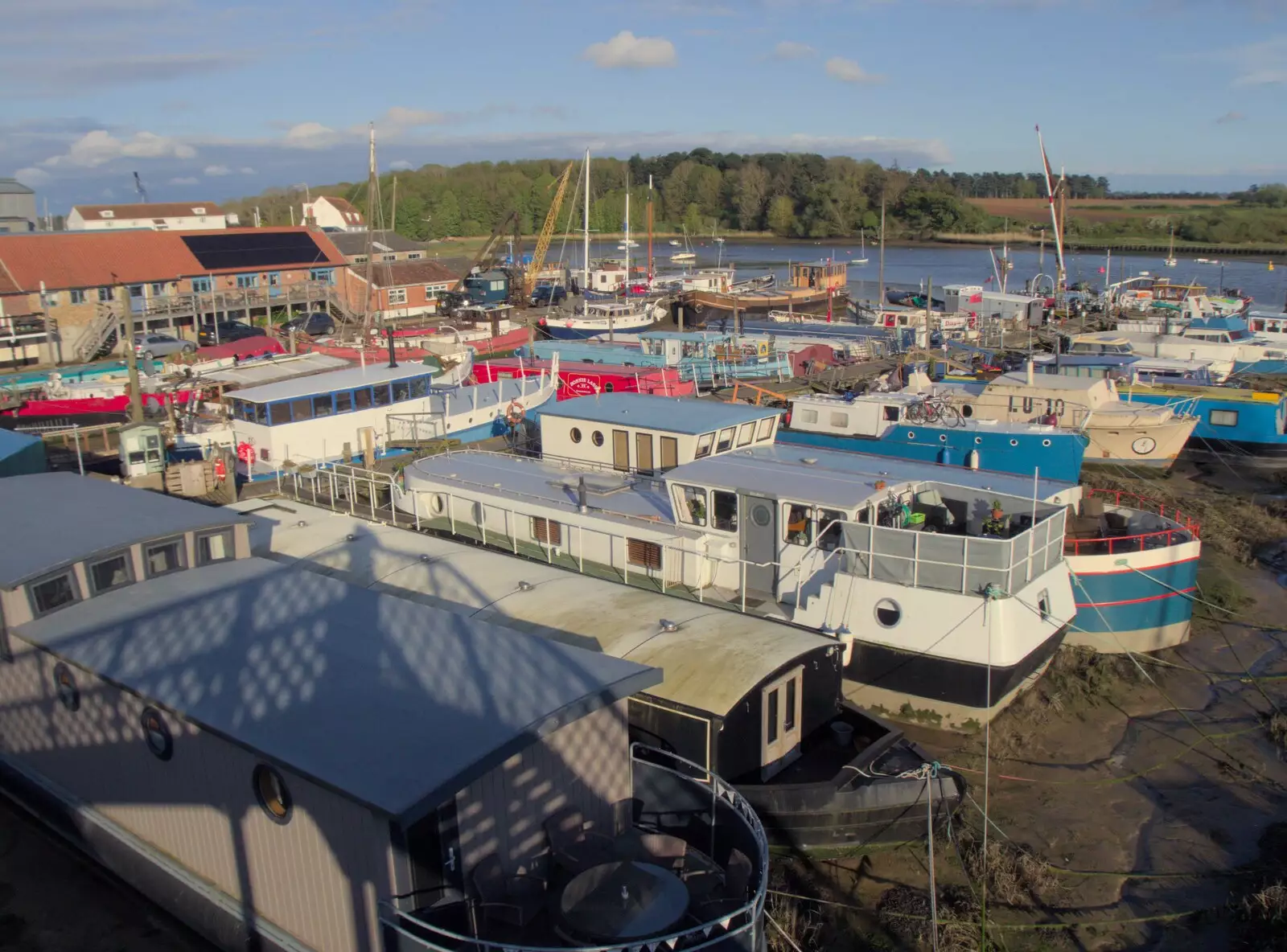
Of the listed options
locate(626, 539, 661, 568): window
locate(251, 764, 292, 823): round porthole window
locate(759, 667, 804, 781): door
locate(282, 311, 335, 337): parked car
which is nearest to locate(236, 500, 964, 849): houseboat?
locate(759, 667, 804, 781): door

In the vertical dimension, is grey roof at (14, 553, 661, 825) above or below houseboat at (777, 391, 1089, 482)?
above

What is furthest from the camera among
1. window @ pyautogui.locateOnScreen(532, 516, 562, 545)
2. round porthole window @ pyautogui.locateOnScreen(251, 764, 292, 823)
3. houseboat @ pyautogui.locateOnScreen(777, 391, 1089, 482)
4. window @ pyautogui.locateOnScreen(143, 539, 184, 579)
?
houseboat @ pyautogui.locateOnScreen(777, 391, 1089, 482)

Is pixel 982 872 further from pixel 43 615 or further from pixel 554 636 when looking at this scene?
pixel 43 615

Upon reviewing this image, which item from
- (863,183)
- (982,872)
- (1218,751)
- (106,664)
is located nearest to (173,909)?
(106,664)

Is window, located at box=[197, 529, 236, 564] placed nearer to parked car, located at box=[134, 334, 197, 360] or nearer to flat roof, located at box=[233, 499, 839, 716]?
flat roof, located at box=[233, 499, 839, 716]

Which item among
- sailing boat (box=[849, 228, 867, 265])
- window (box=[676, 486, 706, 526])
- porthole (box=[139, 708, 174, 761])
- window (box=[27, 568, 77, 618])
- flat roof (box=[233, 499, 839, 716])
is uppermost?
sailing boat (box=[849, 228, 867, 265])

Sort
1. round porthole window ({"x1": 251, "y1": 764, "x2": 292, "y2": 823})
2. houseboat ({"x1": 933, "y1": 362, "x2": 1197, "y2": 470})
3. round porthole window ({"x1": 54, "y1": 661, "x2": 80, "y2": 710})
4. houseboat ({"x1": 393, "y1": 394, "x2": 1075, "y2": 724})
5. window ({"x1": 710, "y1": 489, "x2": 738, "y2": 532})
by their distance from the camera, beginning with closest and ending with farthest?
round porthole window ({"x1": 251, "y1": 764, "x2": 292, "y2": 823}), round porthole window ({"x1": 54, "y1": 661, "x2": 80, "y2": 710}), houseboat ({"x1": 393, "y1": 394, "x2": 1075, "y2": 724}), window ({"x1": 710, "y1": 489, "x2": 738, "y2": 532}), houseboat ({"x1": 933, "y1": 362, "x2": 1197, "y2": 470})

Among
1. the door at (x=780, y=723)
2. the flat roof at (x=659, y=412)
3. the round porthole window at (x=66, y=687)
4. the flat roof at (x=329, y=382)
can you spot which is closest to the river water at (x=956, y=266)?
the flat roof at (x=329, y=382)
